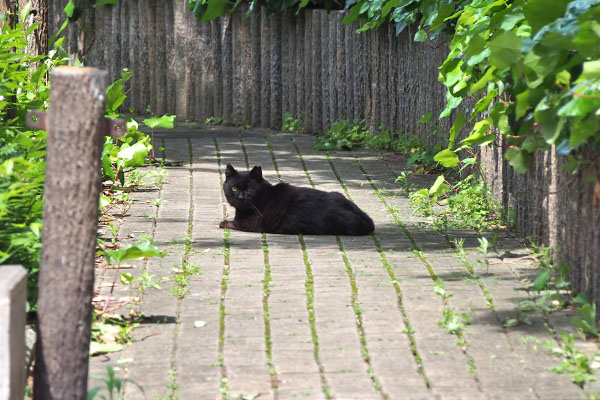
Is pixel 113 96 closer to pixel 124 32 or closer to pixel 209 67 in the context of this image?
pixel 209 67

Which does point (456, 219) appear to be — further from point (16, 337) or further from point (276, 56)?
point (276, 56)

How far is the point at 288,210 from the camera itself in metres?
7.18

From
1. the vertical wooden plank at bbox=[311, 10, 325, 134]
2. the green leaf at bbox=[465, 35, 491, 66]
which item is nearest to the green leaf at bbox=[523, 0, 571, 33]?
the green leaf at bbox=[465, 35, 491, 66]

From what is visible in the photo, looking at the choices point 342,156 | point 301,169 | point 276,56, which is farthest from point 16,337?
point 276,56

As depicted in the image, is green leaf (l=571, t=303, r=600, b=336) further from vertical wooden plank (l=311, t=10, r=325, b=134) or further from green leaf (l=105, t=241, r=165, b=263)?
vertical wooden plank (l=311, t=10, r=325, b=134)

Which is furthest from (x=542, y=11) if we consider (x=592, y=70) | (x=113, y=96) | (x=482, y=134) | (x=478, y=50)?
(x=113, y=96)

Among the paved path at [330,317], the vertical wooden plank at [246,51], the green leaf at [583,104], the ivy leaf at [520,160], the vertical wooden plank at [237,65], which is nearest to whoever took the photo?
the paved path at [330,317]

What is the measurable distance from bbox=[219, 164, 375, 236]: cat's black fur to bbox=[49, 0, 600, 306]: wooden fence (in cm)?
128

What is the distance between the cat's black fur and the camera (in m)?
7.03

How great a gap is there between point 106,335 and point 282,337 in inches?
35.2

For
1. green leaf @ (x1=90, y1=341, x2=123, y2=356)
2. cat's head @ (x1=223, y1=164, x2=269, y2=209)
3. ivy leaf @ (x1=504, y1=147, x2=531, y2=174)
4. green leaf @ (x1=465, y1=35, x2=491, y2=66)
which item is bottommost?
green leaf @ (x1=90, y1=341, x2=123, y2=356)

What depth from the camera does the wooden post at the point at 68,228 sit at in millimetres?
3643

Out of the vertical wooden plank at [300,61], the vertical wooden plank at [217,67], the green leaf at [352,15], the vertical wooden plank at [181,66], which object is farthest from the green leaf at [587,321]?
the vertical wooden plank at [181,66]

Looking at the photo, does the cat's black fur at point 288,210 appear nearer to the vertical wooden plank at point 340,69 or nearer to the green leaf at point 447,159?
the green leaf at point 447,159
